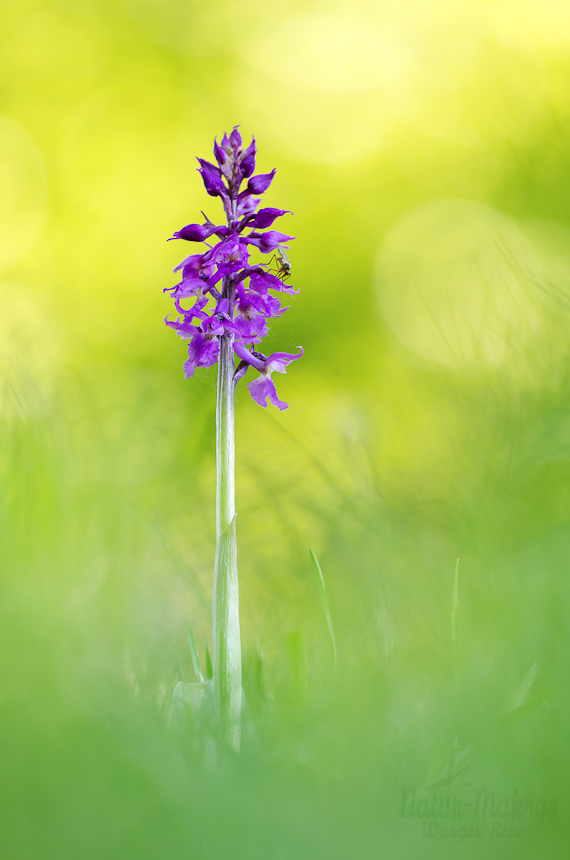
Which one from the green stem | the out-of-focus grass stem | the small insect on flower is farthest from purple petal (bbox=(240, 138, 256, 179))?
the out-of-focus grass stem

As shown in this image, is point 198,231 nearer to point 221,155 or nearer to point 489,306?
point 221,155

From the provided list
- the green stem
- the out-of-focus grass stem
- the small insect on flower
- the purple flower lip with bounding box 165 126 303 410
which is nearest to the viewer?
the out-of-focus grass stem

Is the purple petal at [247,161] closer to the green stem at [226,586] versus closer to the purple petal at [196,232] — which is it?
the purple petal at [196,232]

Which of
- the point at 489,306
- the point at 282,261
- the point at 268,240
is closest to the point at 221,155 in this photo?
the point at 268,240

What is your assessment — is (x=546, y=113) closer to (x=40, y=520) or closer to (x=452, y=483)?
(x=452, y=483)

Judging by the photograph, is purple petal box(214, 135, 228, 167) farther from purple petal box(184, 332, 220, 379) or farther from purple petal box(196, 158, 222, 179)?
purple petal box(184, 332, 220, 379)

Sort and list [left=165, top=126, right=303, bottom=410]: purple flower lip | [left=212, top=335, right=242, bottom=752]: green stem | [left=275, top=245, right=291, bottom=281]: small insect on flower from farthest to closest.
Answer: [left=275, top=245, right=291, bottom=281]: small insect on flower < [left=165, top=126, right=303, bottom=410]: purple flower lip < [left=212, top=335, right=242, bottom=752]: green stem

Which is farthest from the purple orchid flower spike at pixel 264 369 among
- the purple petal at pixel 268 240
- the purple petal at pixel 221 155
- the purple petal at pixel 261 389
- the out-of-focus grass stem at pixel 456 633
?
the out-of-focus grass stem at pixel 456 633

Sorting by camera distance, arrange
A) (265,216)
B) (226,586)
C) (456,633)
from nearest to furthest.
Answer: (456,633)
(226,586)
(265,216)
